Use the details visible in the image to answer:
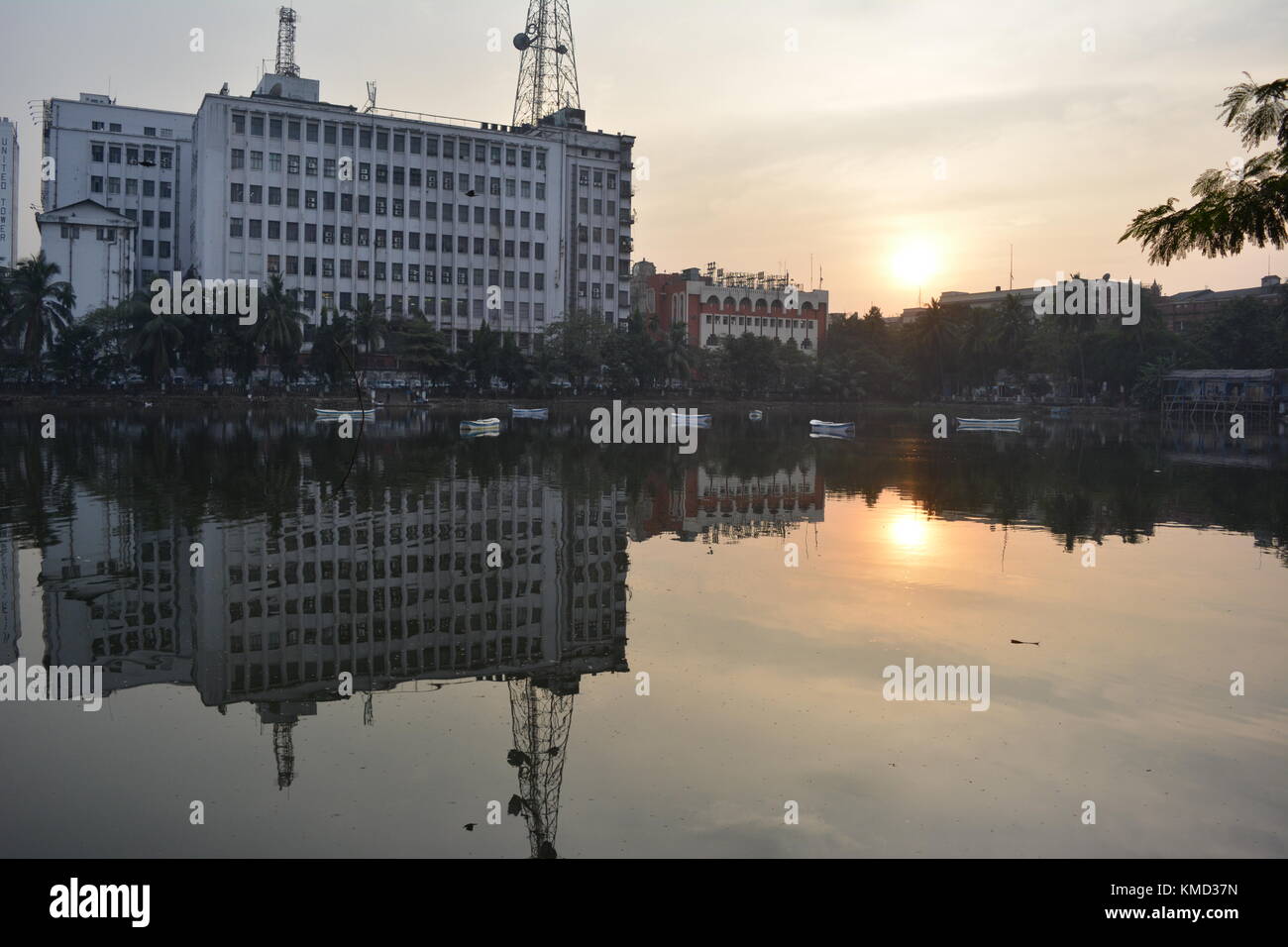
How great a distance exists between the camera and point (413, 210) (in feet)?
335

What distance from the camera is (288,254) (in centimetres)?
9594

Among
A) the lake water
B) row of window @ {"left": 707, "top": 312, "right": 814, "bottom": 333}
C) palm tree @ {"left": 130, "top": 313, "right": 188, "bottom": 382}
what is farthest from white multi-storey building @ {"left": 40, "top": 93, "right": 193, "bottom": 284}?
the lake water

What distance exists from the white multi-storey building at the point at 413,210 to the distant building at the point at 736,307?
63.0 feet

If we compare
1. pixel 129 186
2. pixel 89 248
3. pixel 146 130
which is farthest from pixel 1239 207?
pixel 146 130

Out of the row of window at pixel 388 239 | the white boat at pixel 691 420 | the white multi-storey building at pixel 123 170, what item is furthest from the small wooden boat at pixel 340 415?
the white multi-storey building at pixel 123 170

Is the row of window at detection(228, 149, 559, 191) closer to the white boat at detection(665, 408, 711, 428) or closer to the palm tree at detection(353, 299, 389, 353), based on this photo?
the palm tree at detection(353, 299, 389, 353)

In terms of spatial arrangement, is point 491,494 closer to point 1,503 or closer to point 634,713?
point 1,503

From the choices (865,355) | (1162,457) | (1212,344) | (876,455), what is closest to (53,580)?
(876,455)

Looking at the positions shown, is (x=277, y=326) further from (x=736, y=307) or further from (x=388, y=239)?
(x=736, y=307)

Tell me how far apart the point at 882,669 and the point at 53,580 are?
1284 centimetres

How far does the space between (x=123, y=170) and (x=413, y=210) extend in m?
29.8

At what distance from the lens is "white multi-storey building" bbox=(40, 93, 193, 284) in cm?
10250

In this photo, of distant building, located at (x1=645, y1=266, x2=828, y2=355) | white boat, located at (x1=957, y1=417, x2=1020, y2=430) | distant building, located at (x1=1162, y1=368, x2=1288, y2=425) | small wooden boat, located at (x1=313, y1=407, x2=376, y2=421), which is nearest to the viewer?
small wooden boat, located at (x1=313, y1=407, x2=376, y2=421)

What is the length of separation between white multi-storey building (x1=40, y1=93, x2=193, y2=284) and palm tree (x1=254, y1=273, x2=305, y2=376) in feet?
99.1
